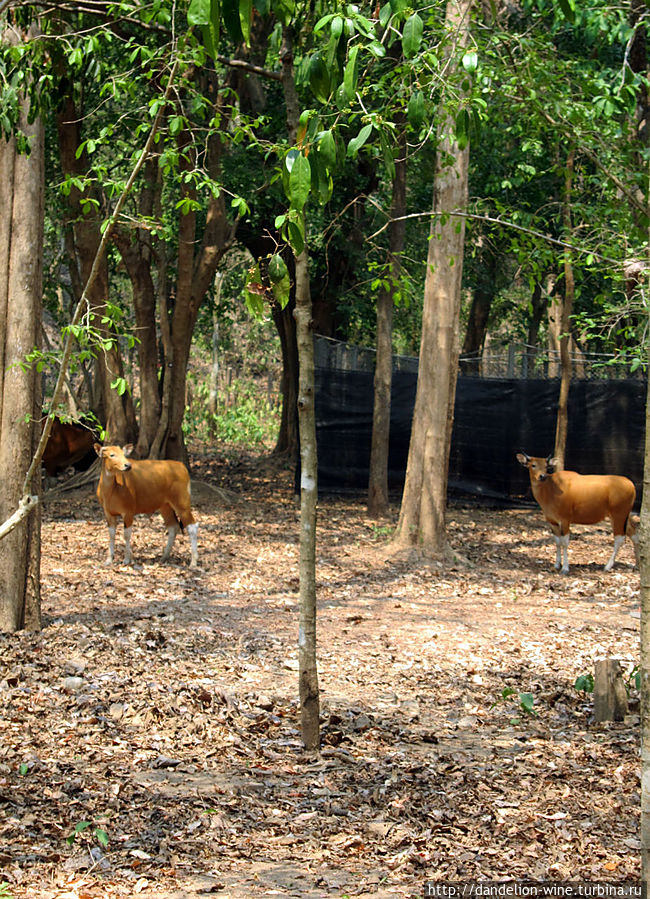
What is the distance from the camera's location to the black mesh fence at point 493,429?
1520 cm

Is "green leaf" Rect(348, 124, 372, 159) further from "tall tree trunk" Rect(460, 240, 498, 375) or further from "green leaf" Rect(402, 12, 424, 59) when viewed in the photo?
"tall tree trunk" Rect(460, 240, 498, 375)

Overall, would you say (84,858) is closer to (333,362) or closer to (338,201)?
(333,362)

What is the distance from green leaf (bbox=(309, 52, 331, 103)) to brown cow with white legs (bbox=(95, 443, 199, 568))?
7.23 metres

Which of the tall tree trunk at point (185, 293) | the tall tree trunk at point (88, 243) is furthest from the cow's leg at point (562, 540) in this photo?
the tall tree trunk at point (185, 293)

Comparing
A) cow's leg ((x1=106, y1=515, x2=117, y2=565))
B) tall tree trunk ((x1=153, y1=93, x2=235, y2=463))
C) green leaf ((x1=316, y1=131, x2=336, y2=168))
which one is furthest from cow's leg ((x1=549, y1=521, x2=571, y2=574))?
green leaf ((x1=316, y1=131, x2=336, y2=168))

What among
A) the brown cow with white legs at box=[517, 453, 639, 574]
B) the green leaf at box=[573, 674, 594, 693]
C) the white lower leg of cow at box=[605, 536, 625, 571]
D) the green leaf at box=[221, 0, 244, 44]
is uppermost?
the green leaf at box=[221, 0, 244, 44]

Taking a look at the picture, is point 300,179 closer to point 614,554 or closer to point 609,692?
point 609,692

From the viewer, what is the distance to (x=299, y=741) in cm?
521

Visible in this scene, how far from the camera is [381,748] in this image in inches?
204

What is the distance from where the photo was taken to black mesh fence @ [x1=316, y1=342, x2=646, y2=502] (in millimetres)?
15203

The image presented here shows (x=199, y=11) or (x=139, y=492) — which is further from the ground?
(x=199, y=11)

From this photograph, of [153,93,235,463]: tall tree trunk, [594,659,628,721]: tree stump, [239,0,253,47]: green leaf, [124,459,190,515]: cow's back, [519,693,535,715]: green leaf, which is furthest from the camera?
[153,93,235,463]: tall tree trunk

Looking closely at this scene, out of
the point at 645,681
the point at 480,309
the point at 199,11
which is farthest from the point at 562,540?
the point at 480,309

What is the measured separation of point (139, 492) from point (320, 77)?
765 centimetres
